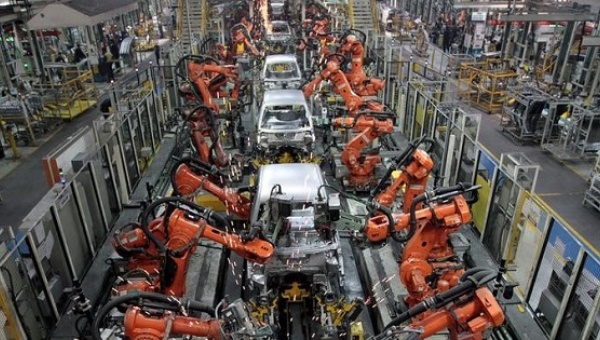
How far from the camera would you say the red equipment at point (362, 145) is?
28.4ft

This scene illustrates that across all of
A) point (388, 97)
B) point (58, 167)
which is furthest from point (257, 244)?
point (388, 97)

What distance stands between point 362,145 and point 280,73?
19.4 feet

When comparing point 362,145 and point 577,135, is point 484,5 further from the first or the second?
point 362,145

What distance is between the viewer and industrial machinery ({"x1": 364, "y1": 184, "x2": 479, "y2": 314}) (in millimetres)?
5340

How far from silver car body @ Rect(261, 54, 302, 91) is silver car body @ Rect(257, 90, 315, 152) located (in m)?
2.49

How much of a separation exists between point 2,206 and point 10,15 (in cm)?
946

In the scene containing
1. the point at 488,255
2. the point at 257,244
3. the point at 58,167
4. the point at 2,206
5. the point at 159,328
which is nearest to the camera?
the point at 159,328

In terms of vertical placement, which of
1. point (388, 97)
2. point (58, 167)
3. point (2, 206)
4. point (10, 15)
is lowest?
point (2, 206)

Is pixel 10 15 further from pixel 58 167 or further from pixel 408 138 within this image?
pixel 408 138

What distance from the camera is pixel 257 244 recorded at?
5.12 metres

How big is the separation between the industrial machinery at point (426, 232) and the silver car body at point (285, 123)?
3.84 metres

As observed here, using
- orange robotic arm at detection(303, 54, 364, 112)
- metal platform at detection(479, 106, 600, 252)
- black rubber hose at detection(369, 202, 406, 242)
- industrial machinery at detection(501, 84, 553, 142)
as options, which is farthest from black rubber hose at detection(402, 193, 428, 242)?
industrial machinery at detection(501, 84, 553, 142)

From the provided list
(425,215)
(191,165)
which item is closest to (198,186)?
(191,165)

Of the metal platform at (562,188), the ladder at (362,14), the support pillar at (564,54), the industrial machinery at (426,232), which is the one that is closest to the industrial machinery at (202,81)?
the industrial machinery at (426,232)
